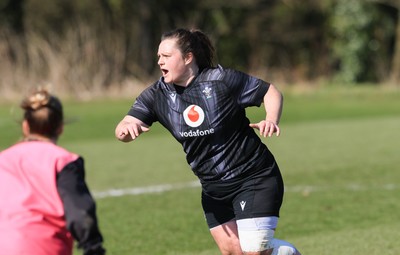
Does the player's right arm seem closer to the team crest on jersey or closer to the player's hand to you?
the team crest on jersey

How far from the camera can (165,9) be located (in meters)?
38.7

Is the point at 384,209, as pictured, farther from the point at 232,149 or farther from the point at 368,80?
the point at 368,80

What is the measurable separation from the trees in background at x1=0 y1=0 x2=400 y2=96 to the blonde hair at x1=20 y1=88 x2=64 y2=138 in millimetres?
24945

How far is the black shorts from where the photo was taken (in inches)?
233

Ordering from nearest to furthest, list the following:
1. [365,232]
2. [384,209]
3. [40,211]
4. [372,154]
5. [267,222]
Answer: [40,211] → [267,222] → [365,232] → [384,209] → [372,154]

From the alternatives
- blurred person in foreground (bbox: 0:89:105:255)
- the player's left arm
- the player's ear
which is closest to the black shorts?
the player's left arm

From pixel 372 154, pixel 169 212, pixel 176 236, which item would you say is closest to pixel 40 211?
pixel 176 236

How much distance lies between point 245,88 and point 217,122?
0.99 feet

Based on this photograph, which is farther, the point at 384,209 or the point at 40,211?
the point at 384,209

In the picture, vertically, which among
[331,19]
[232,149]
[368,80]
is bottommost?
[368,80]

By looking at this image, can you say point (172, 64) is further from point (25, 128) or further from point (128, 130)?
point (25, 128)

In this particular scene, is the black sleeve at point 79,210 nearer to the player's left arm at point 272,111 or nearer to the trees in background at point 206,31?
the player's left arm at point 272,111

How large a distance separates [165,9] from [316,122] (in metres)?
17.3

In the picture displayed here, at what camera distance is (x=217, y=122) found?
5953mm
